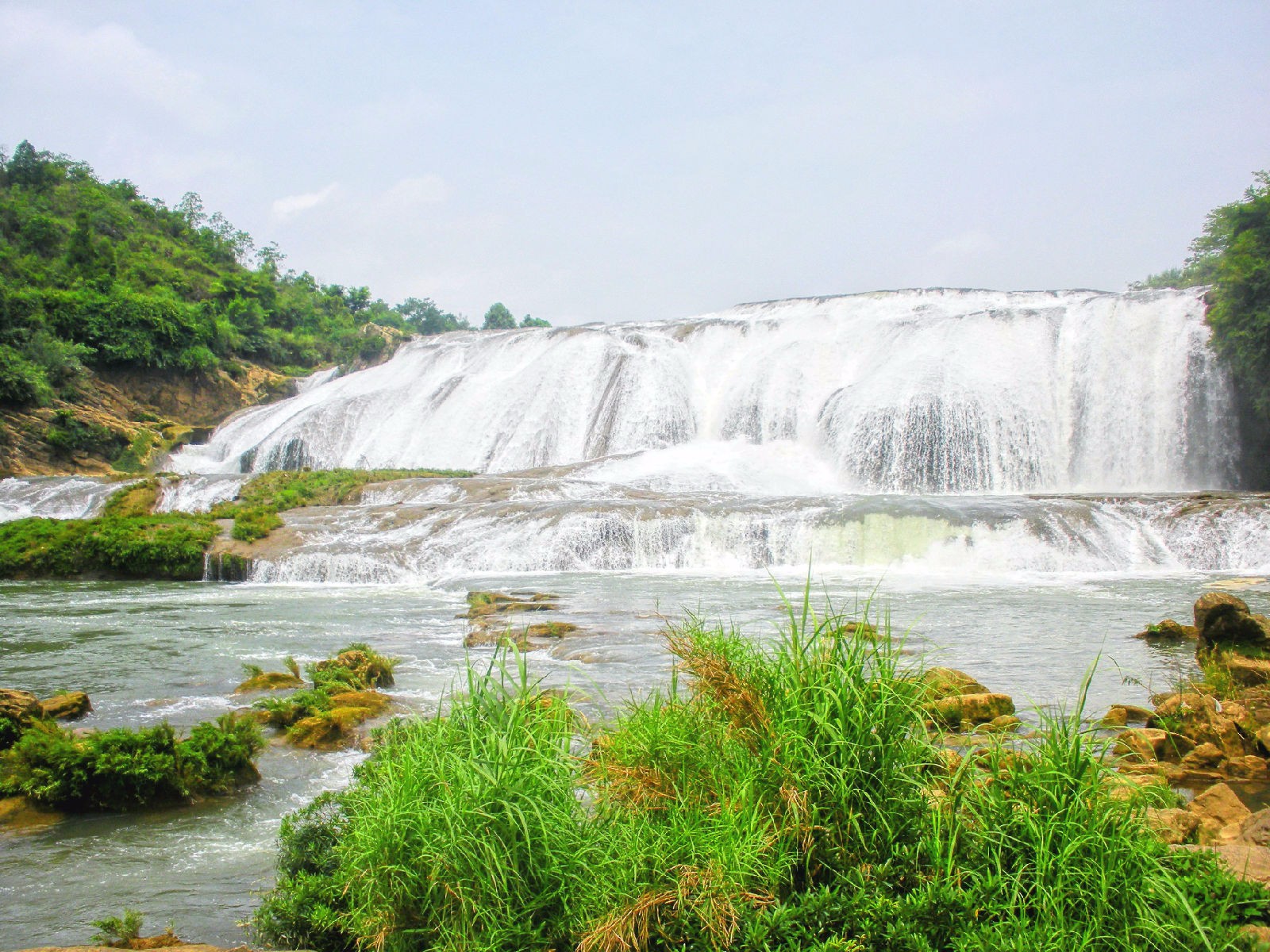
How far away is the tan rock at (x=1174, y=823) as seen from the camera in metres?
3.50

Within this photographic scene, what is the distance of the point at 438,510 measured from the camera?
69.5 ft

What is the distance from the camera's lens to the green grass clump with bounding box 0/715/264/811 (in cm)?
539

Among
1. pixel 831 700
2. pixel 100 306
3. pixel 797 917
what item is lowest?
pixel 797 917

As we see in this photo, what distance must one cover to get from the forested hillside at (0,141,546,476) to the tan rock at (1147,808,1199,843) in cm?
3642

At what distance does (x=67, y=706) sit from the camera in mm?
7488

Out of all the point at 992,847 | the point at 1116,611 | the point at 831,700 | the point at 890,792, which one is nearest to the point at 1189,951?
the point at 992,847

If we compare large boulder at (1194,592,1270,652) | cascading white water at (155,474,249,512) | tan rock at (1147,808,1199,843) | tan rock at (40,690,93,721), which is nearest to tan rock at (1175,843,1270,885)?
tan rock at (1147,808,1199,843)

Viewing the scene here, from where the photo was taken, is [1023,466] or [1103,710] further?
[1023,466]

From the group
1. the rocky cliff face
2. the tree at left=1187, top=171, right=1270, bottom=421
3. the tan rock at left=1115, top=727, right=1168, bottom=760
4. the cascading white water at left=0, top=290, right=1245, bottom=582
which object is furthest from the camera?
the rocky cliff face

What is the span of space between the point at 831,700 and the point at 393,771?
5.77ft

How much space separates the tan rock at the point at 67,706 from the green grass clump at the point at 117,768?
1.75 m

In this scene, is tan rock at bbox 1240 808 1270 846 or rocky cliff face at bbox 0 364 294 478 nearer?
tan rock at bbox 1240 808 1270 846

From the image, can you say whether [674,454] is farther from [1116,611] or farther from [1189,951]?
[1189,951]

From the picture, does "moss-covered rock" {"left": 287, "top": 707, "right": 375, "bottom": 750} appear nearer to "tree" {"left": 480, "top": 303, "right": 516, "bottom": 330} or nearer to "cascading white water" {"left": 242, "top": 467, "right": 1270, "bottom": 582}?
"cascading white water" {"left": 242, "top": 467, "right": 1270, "bottom": 582}
